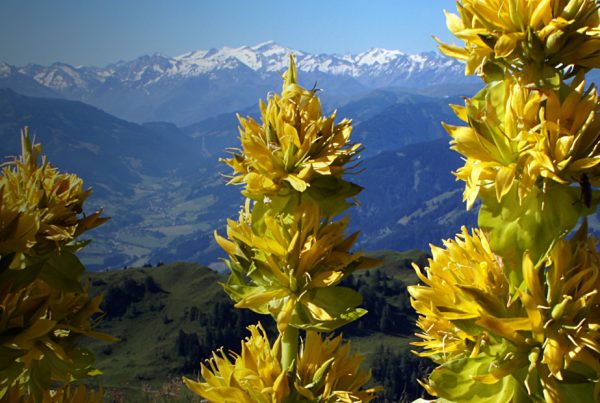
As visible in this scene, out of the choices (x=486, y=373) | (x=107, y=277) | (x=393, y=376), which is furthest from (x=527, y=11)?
(x=107, y=277)

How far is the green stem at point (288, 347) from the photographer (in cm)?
277

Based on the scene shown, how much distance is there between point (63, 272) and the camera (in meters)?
2.68

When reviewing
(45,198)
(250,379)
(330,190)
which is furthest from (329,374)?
(45,198)

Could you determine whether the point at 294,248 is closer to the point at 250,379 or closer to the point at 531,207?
the point at 250,379

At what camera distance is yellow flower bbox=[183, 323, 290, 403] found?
265 centimetres

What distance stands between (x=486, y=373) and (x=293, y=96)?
1444mm

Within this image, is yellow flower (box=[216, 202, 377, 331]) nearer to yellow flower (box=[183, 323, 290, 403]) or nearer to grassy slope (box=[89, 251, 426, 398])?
yellow flower (box=[183, 323, 290, 403])

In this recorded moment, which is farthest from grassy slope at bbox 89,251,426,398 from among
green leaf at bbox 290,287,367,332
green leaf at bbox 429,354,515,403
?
green leaf at bbox 429,354,515,403

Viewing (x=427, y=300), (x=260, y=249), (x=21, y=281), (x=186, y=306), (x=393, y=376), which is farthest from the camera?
(x=186, y=306)

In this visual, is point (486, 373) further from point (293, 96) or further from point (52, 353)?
point (52, 353)

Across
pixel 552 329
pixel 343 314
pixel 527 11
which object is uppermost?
pixel 527 11

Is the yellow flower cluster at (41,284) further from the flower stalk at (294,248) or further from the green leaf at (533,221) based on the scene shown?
the green leaf at (533,221)

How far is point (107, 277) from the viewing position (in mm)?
110812

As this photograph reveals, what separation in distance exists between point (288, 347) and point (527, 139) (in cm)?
139
